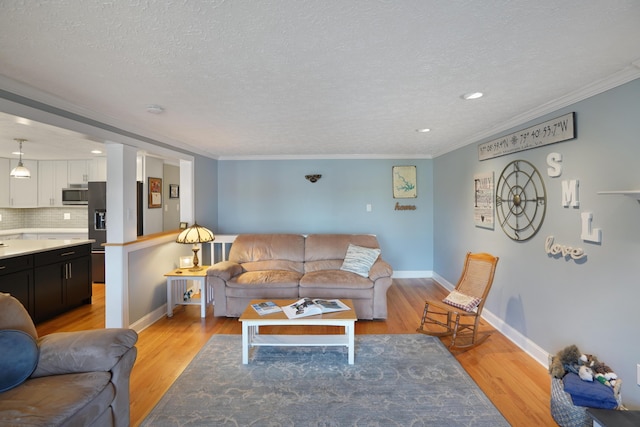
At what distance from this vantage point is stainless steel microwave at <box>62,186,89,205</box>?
18.1ft

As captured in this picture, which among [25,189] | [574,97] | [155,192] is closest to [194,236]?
[155,192]

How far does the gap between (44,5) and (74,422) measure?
1813mm

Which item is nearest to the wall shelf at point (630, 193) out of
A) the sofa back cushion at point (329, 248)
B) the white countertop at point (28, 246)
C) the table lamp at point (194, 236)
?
the sofa back cushion at point (329, 248)

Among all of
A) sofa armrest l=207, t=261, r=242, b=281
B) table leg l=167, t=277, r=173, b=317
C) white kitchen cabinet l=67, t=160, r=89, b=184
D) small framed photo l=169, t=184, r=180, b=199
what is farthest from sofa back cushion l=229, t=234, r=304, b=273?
white kitchen cabinet l=67, t=160, r=89, b=184

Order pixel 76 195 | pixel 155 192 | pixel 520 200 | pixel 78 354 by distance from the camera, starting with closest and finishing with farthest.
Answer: pixel 78 354 → pixel 520 200 → pixel 155 192 → pixel 76 195

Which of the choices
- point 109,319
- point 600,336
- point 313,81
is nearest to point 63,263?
point 109,319

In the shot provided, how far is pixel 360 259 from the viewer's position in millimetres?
3955

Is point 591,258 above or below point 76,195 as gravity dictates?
below

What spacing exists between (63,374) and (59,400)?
290mm

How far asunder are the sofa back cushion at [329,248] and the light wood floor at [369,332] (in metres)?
0.90

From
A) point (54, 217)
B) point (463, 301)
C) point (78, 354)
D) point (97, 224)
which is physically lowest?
point (463, 301)

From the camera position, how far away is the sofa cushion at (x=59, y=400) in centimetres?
132

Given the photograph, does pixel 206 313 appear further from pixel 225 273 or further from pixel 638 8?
pixel 638 8

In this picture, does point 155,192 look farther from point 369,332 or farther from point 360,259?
point 369,332
